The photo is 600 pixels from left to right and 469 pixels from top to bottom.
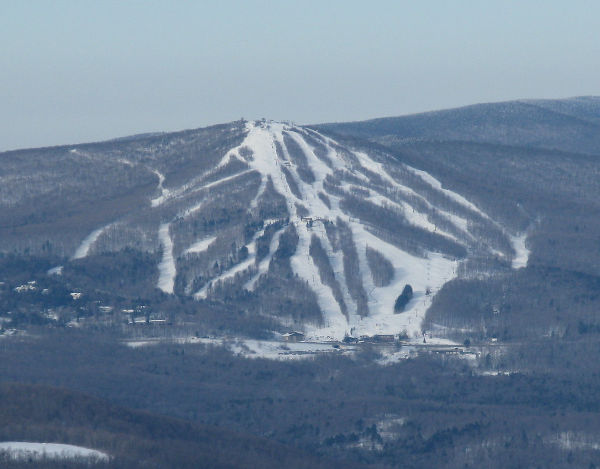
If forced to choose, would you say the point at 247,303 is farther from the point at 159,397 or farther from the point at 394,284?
the point at 159,397

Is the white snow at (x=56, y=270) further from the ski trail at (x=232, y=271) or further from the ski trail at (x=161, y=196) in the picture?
the ski trail at (x=161, y=196)

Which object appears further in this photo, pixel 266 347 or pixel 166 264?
pixel 166 264

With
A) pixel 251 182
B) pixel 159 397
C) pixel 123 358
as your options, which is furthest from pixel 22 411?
pixel 251 182

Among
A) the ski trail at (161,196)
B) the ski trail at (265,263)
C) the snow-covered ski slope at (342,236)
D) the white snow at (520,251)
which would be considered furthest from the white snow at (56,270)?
the white snow at (520,251)

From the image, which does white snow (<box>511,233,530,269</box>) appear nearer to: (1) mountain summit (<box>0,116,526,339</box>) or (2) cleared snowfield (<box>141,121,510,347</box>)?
(2) cleared snowfield (<box>141,121,510,347</box>)

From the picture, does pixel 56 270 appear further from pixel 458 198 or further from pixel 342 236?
pixel 458 198

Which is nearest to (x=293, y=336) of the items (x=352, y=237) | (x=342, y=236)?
(x=342, y=236)
